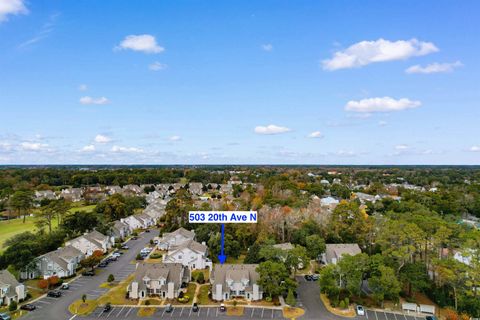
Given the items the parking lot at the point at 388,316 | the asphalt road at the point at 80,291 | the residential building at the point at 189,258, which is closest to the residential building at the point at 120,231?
the asphalt road at the point at 80,291

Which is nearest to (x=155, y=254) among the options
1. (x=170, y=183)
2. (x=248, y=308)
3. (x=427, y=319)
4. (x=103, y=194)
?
(x=248, y=308)

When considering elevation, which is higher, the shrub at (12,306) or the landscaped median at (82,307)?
the shrub at (12,306)

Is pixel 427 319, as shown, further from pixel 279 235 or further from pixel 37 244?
pixel 37 244

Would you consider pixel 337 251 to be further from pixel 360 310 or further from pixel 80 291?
pixel 80 291

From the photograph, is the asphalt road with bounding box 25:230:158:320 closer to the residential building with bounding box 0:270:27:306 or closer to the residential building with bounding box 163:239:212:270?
the residential building with bounding box 0:270:27:306

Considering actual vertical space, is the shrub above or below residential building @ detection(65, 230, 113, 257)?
below

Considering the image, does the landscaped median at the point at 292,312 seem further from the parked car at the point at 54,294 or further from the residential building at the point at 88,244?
the residential building at the point at 88,244

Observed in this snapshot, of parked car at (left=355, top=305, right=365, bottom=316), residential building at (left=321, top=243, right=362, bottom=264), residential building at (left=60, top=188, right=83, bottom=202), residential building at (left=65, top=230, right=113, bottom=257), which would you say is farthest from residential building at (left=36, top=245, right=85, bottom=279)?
residential building at (left=60, top=188, right=83, bottom=202)
